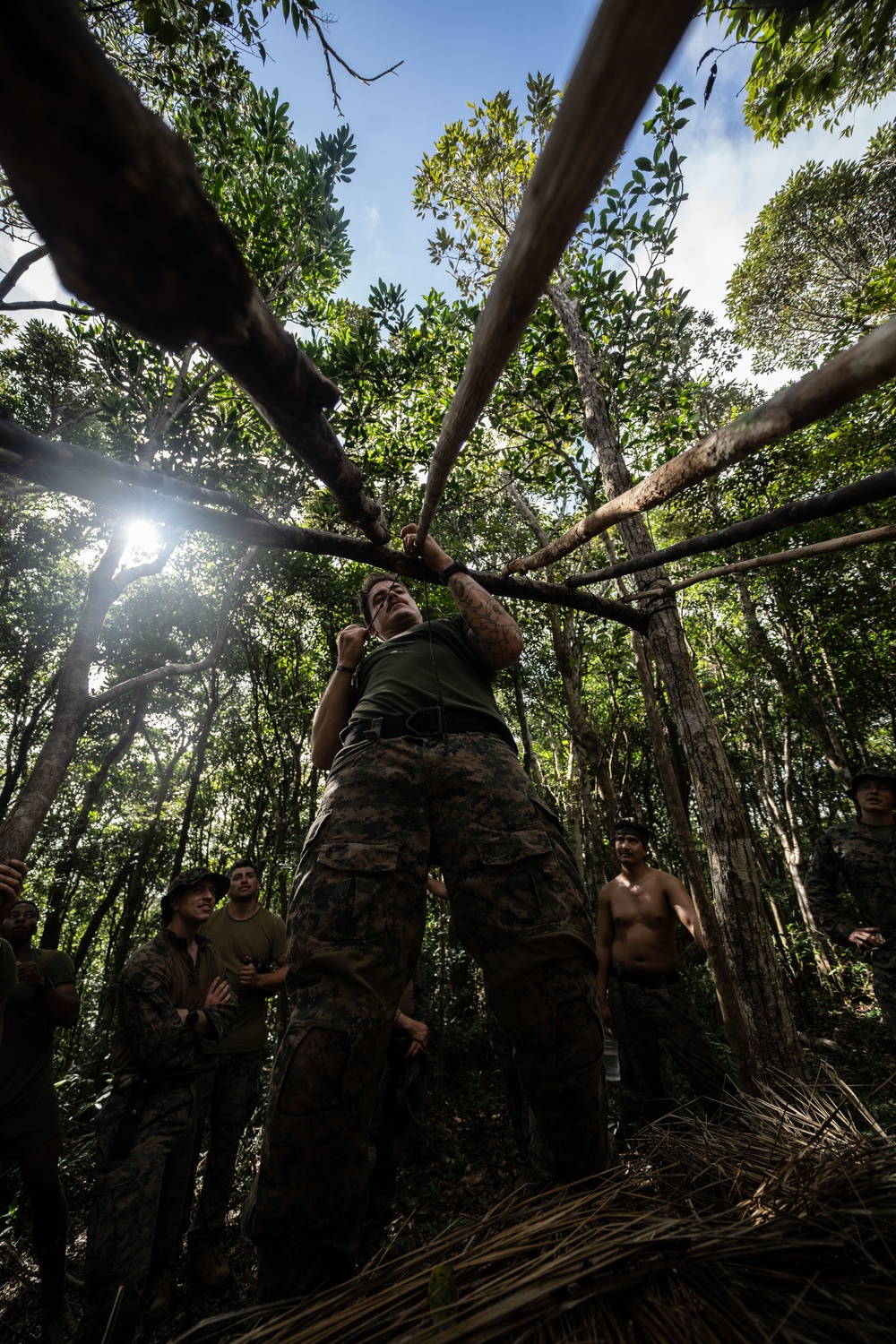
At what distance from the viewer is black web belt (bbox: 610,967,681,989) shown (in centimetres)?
416

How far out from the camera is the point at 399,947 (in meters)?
1.51

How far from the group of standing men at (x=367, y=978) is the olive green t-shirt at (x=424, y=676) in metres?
0.01

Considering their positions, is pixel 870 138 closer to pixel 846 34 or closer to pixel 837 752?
pixel 837 752

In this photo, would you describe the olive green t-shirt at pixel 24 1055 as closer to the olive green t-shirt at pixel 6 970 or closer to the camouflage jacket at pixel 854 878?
the olive green t-shirt at pixel 6 970

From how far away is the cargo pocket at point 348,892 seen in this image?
4.82 feet

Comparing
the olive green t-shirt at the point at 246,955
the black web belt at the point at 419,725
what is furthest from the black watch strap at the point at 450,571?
the olive green t-shirt at the point at 246,955

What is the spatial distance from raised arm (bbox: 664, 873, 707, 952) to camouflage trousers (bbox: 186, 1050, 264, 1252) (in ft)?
11.4

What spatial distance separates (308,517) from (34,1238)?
8.78 meters

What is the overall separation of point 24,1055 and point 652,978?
4.53m

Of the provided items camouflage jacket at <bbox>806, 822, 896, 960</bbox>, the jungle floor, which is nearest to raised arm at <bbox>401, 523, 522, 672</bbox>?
the jungle floor

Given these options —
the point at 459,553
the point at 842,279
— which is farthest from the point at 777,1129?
the point at 842,279

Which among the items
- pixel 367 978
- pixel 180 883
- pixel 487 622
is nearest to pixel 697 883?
pixel 487 622

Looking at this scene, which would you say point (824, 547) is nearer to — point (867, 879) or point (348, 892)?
point (348, 892)

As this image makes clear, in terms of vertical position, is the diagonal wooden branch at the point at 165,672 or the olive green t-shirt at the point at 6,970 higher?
the diagonal wooden branch at the point at 165,672
